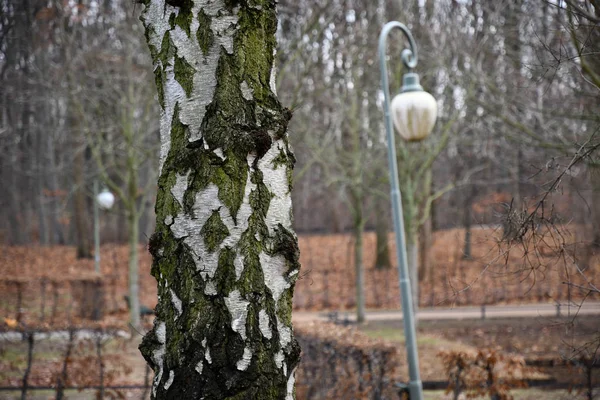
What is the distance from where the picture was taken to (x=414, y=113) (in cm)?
650

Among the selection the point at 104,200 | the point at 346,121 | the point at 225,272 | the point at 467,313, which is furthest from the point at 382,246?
the point at 225,272

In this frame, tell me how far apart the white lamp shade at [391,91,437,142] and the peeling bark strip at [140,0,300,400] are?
4.47 metres

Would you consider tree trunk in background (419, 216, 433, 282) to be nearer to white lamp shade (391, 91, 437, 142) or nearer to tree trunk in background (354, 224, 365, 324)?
tree trunk in background (354, 224, 365, 324)

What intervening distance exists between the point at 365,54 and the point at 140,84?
5559 mm

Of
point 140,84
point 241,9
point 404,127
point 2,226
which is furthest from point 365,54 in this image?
point 2,226

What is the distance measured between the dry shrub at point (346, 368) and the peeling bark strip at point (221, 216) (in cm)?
525

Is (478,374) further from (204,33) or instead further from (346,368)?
(204,33)

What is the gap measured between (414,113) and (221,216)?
4.79m

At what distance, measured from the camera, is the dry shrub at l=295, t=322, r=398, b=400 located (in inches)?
277

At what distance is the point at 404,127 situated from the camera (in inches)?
259

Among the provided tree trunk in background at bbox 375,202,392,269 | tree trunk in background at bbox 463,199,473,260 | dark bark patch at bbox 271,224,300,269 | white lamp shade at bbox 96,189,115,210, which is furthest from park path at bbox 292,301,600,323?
dark bark patch at bbox 271,224,300,269

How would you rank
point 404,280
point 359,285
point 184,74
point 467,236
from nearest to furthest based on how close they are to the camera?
point 184,74
point 404,280
point 467,236
point 359,285

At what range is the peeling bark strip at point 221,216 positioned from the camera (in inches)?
75.5

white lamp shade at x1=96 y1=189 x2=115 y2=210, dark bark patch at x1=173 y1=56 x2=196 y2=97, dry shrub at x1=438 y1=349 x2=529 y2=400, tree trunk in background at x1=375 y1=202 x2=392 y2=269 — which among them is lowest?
dry shrub at x1=438 y1=349 x2=529 y2=400
